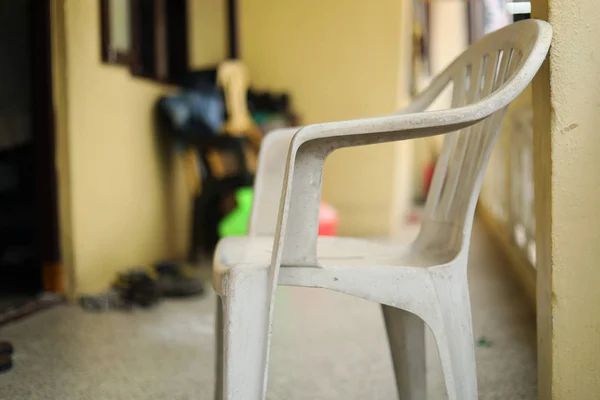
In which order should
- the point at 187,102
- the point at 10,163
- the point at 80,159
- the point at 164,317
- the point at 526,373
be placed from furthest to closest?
1. the point at 187,102
2. the point at 10,163
3. the point at 80,159
4. the point at 164,317
5. the point at 526,373

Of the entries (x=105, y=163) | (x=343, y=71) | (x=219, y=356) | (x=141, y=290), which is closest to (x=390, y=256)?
(x=219, y=356)

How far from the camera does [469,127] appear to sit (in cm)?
110

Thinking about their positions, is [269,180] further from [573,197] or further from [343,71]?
[343,71]

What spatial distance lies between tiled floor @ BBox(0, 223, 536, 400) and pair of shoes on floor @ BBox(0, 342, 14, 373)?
0.03m

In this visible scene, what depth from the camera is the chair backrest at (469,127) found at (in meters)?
0.92

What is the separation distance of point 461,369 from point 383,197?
3130mm

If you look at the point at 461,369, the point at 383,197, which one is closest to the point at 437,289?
the point at 461,369

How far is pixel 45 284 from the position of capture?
7.63 ft

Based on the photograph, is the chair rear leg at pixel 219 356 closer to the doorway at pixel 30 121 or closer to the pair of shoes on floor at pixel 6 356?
the pair of shoes on floor at pixel 6 356

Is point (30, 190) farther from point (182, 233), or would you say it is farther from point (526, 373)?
point (526, 373)

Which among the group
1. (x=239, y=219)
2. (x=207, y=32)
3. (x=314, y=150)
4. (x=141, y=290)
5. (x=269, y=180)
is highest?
(x=207, y=32)

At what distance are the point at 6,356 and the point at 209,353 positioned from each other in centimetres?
54

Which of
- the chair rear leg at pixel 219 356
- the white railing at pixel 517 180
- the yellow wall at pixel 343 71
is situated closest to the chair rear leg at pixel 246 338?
the chair rear leg at pixel 219 356

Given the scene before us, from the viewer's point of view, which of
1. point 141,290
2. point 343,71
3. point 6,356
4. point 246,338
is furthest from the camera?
point 343,71
